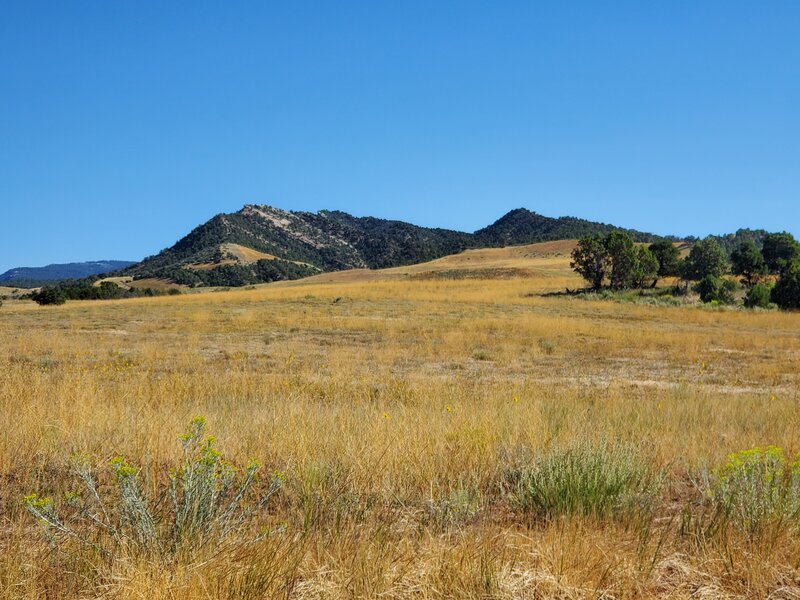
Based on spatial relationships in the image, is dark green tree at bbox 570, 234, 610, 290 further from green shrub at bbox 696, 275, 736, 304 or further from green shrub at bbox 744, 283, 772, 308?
green shrub at bbox 744, 283, 772, 308

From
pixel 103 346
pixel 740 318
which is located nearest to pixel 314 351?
pixel 103 346

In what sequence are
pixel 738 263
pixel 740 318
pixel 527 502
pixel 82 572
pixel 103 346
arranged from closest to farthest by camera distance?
pixel 82 572
pixel 527 502
pixel 103 346
pixel 740 318
pixel 738 263

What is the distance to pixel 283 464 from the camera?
4.88 metres

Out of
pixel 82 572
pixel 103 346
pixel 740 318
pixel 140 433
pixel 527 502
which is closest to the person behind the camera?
pixel 82 572

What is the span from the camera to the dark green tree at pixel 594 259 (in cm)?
5772

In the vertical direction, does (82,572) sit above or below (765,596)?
above

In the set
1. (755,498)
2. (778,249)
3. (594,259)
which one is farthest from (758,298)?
(755,498)

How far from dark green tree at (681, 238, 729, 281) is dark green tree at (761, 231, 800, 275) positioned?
19.7 meters

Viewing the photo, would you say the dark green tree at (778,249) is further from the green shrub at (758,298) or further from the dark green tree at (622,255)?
the green shrub at (758,298)

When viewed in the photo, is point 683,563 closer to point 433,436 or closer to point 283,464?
point 433,436

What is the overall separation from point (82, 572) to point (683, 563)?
3185 mm

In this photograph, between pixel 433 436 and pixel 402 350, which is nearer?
pixel 433 436

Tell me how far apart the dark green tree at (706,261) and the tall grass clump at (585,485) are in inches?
2439

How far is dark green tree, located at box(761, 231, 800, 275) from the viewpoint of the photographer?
2908 inches
